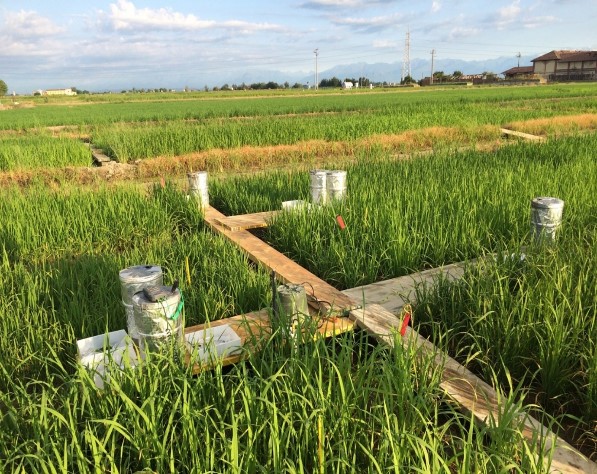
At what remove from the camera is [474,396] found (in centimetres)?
217

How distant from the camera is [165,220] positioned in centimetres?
522

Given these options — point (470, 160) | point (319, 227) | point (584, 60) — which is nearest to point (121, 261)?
point (319, 227)

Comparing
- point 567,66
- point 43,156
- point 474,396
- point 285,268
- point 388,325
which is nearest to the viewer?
point 474,396

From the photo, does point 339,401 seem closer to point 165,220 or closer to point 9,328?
point 9,328

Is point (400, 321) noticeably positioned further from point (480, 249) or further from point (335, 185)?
point (335, 185)

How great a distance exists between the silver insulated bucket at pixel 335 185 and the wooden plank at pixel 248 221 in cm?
67

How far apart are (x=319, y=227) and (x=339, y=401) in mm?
2461

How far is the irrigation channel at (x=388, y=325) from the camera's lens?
1.88 metres

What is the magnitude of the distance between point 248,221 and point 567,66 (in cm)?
8825

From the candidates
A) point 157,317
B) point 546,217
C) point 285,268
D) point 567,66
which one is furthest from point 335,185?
point 567,66

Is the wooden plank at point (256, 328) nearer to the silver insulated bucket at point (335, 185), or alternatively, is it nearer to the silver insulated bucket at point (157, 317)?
the silver insulated bucket at point (157, 317)

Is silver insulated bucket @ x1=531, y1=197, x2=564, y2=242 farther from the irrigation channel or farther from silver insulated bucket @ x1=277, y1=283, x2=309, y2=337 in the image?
silver insulated bucket @ x1=277, y1=283, x2=309, y2=337

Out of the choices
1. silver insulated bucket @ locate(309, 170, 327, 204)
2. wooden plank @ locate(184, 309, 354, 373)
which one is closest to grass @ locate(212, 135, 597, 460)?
silver insulated bucket @ locate(309, 170, 327, 204)

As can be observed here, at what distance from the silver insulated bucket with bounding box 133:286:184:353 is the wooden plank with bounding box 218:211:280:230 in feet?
8.36
